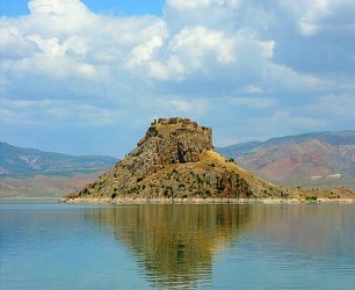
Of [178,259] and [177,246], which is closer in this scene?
[178,259]

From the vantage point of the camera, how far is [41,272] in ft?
187

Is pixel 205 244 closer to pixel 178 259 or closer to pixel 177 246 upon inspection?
pixel 177 246

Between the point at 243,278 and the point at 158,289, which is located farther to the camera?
the point at 243,278

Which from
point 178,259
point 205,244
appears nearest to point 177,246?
point 205,244

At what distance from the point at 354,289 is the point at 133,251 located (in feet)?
96.5

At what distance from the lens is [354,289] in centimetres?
4859

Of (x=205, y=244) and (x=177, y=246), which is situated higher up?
(x=205, y=244)

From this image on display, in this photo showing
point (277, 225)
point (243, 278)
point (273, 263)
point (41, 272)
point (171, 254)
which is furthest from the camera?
point (277, 225)

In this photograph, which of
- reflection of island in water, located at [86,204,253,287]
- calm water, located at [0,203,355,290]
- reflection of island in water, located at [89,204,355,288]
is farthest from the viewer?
reflection of island in water, located at [89,204,355,288]

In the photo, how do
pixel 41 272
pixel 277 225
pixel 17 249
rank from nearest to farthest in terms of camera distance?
pixel 41 272, pixel 17 249, pixel 277 225

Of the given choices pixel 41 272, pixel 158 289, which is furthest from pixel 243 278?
pixel 41 272

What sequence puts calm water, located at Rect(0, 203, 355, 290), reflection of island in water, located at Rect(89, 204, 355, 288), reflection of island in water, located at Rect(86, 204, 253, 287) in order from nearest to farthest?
1. calm water, located at Rect(0, 203, 355, 290)
2. reflection of island in water, located at Rect(86, 204, 253, 287)
3. reflection of island in water, located at Rect(89, 204, 355, 288)

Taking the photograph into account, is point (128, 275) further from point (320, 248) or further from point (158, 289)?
point (320, 248)

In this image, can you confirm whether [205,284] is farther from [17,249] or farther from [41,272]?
[17,249]
